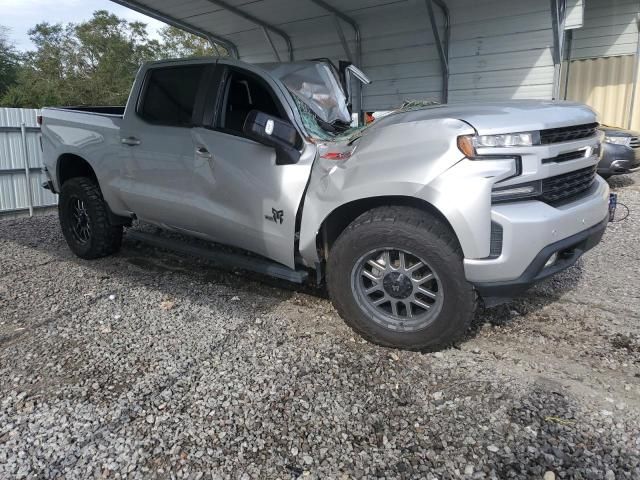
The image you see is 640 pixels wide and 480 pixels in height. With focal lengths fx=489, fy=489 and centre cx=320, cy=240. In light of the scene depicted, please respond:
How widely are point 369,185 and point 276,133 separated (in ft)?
2.46

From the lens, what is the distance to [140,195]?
174 inches

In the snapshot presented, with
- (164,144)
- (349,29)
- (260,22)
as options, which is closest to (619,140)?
(349,29)

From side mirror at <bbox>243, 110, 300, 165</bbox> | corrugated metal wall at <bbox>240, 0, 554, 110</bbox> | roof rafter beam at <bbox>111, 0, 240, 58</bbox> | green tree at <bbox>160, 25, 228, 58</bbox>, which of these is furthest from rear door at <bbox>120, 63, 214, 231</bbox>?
green tree at <bbox>160, 25, 228, 58</bbox>

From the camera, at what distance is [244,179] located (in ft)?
11.9

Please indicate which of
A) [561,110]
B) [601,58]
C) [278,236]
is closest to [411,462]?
[278,236]

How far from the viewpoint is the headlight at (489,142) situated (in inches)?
104

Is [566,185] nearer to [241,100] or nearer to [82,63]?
[241,100]

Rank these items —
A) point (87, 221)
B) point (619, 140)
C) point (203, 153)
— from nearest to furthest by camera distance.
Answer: point (203, 153), point (87, 221), point (619, 140)

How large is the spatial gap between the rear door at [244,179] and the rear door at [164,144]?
15 centimetres

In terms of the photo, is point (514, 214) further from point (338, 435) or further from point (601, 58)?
point (601, 58)

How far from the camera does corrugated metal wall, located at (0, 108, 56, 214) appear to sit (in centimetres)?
944

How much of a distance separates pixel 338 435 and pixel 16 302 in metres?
3.33

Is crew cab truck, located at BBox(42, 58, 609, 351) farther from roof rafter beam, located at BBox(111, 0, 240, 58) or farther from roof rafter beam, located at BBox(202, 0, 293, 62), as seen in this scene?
roof rafter beam, located at BBox(111, 0, 240, 58)

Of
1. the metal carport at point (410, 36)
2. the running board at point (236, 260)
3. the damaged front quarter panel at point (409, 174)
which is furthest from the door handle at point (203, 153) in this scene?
the metal carport at point (410, 36)
